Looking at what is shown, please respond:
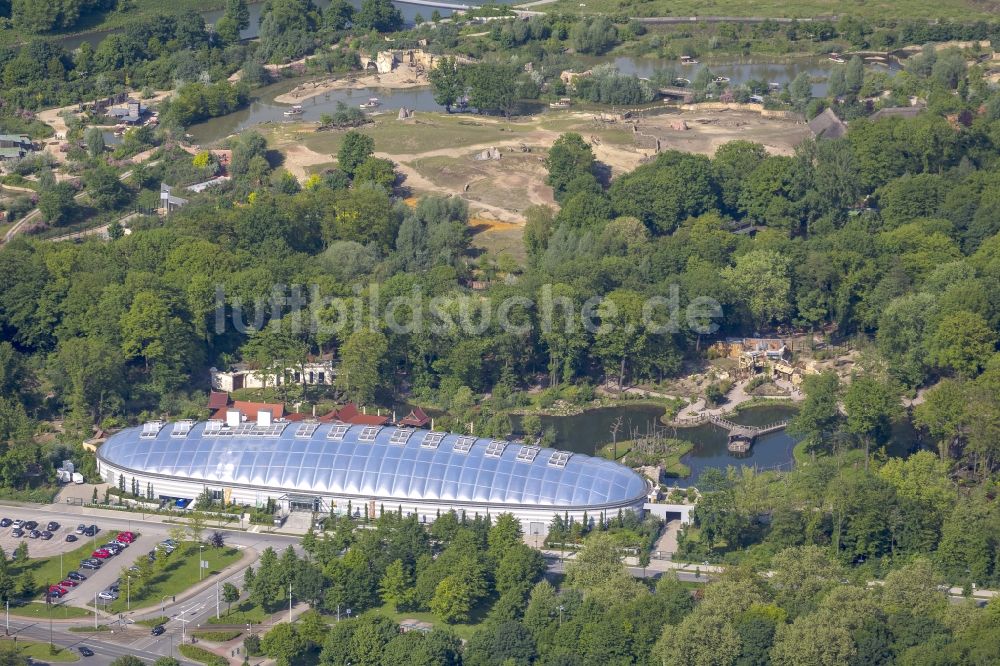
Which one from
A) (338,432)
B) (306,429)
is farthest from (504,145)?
(338,432)

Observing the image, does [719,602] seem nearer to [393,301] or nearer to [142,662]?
[142,662]

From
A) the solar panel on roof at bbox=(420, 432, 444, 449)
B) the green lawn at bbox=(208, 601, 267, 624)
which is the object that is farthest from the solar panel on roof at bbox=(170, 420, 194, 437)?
the green lawn at bbox=(208, 601, 267, 624)

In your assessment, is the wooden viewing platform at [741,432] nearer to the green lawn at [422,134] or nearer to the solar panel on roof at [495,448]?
the solar panel on roof at [495,448]

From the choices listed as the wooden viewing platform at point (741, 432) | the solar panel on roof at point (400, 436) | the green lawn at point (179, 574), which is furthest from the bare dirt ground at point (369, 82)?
the green lawn at point (179, 574)

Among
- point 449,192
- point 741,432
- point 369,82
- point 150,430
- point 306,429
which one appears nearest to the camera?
point 306,429

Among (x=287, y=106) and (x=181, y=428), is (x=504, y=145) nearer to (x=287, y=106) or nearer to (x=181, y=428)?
(x=287, y=106)

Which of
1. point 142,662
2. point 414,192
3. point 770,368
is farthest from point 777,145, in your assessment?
point 142,662

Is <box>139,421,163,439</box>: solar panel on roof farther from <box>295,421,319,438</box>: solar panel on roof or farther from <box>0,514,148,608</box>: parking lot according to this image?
<box>295,421,319,438</box>: solar panel on roof
